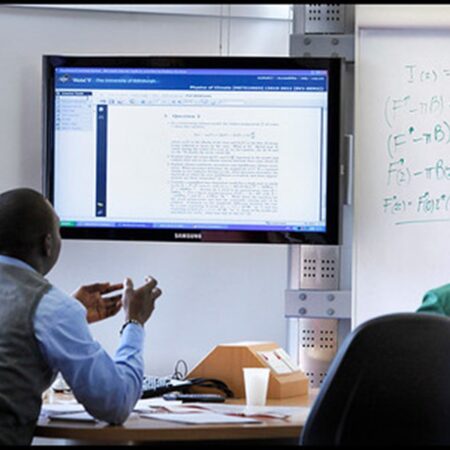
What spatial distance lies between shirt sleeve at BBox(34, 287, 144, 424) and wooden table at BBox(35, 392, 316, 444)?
4 cm

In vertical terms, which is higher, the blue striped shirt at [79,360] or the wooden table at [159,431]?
the blue striped shirt at [79,360]

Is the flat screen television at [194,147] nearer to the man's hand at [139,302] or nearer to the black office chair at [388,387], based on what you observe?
the man's hand at [139,302]

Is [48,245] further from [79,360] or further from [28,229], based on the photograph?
[79,360]

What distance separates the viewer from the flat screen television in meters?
3.25

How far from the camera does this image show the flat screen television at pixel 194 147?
3.25 meters

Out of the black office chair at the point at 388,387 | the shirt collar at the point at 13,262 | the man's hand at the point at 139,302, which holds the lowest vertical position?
the black office chair at the point at 388,387

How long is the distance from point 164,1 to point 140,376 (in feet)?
4.68

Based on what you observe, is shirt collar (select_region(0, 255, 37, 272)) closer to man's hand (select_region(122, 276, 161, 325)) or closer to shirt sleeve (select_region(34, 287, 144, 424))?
shirt sleeve (select_region(34, 287, 144, 424))

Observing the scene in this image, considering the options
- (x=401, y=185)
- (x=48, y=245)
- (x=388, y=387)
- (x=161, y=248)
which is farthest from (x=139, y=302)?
(x=401, y=185)

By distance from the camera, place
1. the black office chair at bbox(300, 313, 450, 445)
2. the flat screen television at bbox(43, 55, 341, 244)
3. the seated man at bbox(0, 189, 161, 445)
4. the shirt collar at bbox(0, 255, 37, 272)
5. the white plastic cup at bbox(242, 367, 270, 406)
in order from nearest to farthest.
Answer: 1. the black office chair at bbox(300, 313, 450, 445)
2. the seated man at bbox(0, 189, 161, 445)
3. the shirt collar at bbox(0, 255, 37, 272)
4. the white plastic cup at bbox(242, 367, 270, 406)
5. the flat screen television at bbox(43, 55, 341, 244)

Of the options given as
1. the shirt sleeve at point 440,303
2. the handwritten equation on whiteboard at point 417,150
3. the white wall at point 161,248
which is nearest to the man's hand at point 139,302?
the shirt sleeve at point 440,303

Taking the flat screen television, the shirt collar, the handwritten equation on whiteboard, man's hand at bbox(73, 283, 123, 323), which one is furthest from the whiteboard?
the shirt collar

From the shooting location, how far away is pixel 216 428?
2.35 m

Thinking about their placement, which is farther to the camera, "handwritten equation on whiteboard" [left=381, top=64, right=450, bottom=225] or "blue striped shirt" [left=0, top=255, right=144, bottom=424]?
"handwritten equation on whiteboard" [left=381, top=64, right=450, bottom=225]
